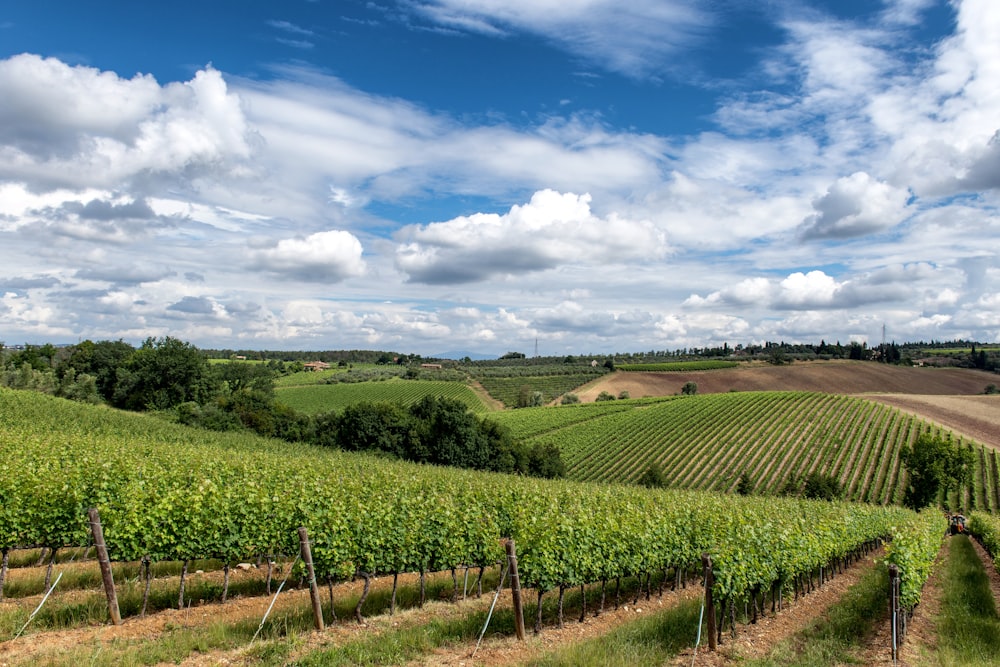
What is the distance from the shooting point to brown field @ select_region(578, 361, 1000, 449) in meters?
89.6

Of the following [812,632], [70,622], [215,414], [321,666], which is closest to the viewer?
[321,666]

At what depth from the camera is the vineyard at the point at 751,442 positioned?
171ft

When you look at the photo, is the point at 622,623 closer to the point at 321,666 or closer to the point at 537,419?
the point at 321,666

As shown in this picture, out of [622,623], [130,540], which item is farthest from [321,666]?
[622,623]

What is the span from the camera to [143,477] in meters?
15.3

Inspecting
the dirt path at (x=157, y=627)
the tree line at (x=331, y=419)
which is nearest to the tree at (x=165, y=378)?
the tree line at (x=331, y=419)

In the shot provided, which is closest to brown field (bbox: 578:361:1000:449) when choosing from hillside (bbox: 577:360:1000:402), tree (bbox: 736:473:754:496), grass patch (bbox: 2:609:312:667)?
hillside (bbox: 577:360:1000:402)

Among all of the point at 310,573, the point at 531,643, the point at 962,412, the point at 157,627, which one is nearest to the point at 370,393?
the point at 962,412

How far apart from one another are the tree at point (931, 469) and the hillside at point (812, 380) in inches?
1845

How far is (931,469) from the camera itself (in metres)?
47.6

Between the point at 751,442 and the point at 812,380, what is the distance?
4914cm

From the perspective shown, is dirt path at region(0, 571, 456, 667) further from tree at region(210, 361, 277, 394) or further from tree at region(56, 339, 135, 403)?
tree at region(56, 339, 135, 403)

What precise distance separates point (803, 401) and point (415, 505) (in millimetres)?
78111

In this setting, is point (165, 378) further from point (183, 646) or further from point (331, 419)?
point (183, 646)
